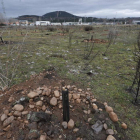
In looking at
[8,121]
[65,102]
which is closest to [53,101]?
[65,102]

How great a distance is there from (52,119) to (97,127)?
752 mm

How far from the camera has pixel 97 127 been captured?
1.83 meters

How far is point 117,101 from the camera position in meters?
2.58

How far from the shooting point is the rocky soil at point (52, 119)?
1.68 m

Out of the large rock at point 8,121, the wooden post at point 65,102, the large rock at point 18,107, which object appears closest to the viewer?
the wooden post at point 65,102

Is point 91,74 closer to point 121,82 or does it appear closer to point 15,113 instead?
point 121,82

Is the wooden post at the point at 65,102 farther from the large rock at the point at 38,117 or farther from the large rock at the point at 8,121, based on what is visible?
the large rock at the point at 8,121

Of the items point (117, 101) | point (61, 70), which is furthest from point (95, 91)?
point (61, 70)

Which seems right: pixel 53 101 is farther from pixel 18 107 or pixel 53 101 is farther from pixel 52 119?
pixel 18 107

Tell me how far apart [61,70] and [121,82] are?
1.98 m

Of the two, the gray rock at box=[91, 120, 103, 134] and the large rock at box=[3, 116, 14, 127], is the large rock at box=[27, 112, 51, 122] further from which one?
the gray rock at box=[91, 120, 103, 134]

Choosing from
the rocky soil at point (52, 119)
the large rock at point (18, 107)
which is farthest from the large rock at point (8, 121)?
the large rock at point (18, 107)

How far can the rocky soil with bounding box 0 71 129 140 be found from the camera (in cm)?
168

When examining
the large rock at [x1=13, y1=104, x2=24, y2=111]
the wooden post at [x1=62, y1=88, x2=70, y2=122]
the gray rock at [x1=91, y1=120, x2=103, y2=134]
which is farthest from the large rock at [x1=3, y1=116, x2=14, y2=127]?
the gray rock at [x1=91, y1=120, x2=103, y2=134]
